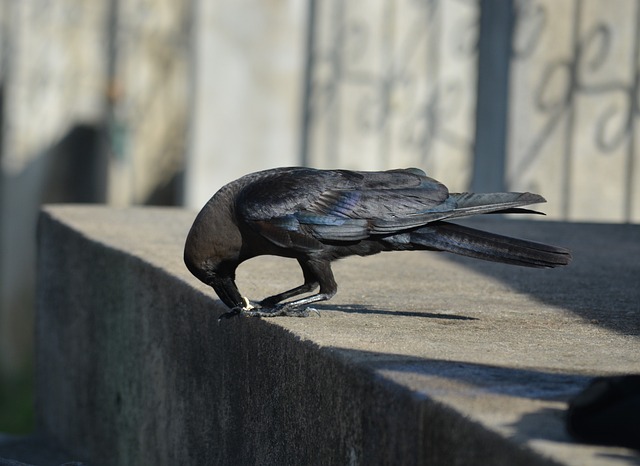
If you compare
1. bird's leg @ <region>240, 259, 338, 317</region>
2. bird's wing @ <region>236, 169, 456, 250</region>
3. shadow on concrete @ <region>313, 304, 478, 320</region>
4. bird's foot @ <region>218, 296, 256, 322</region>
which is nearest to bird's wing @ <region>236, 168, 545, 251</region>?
bird's wing @ <region>236, 169, 456, 250</region>

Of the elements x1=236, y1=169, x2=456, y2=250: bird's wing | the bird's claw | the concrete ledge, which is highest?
x1=236, y1=169, x2=456, y2=250: bird's wing

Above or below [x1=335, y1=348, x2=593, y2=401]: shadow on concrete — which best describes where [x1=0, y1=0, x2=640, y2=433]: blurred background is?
above

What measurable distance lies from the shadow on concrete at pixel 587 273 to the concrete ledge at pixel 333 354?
0.04ft

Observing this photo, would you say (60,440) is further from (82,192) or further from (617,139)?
(82,192)

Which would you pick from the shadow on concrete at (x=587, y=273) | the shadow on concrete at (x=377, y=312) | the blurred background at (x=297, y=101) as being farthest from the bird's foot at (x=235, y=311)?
the blurred background at (x=297, y=101)

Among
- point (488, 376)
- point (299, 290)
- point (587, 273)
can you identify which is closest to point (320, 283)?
point (299, 290)

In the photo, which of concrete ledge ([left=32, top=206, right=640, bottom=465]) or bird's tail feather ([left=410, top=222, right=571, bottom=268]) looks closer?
concrete ledge ([left=32, top=206, right=640, bottom=465])

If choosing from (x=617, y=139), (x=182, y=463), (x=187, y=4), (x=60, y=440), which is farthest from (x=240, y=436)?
(x=187, y=4)

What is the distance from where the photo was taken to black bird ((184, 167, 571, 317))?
11.5ft

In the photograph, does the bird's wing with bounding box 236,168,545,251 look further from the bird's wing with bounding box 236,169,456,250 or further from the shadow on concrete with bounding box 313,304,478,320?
the shadow on concrete with bounding box 313,304,478,320

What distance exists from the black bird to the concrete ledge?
186mm

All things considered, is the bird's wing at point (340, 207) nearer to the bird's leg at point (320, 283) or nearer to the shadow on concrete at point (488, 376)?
the bird's leg at point (320, 283)

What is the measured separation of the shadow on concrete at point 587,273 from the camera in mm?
3929

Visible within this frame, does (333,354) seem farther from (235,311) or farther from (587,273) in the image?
(587,273)
